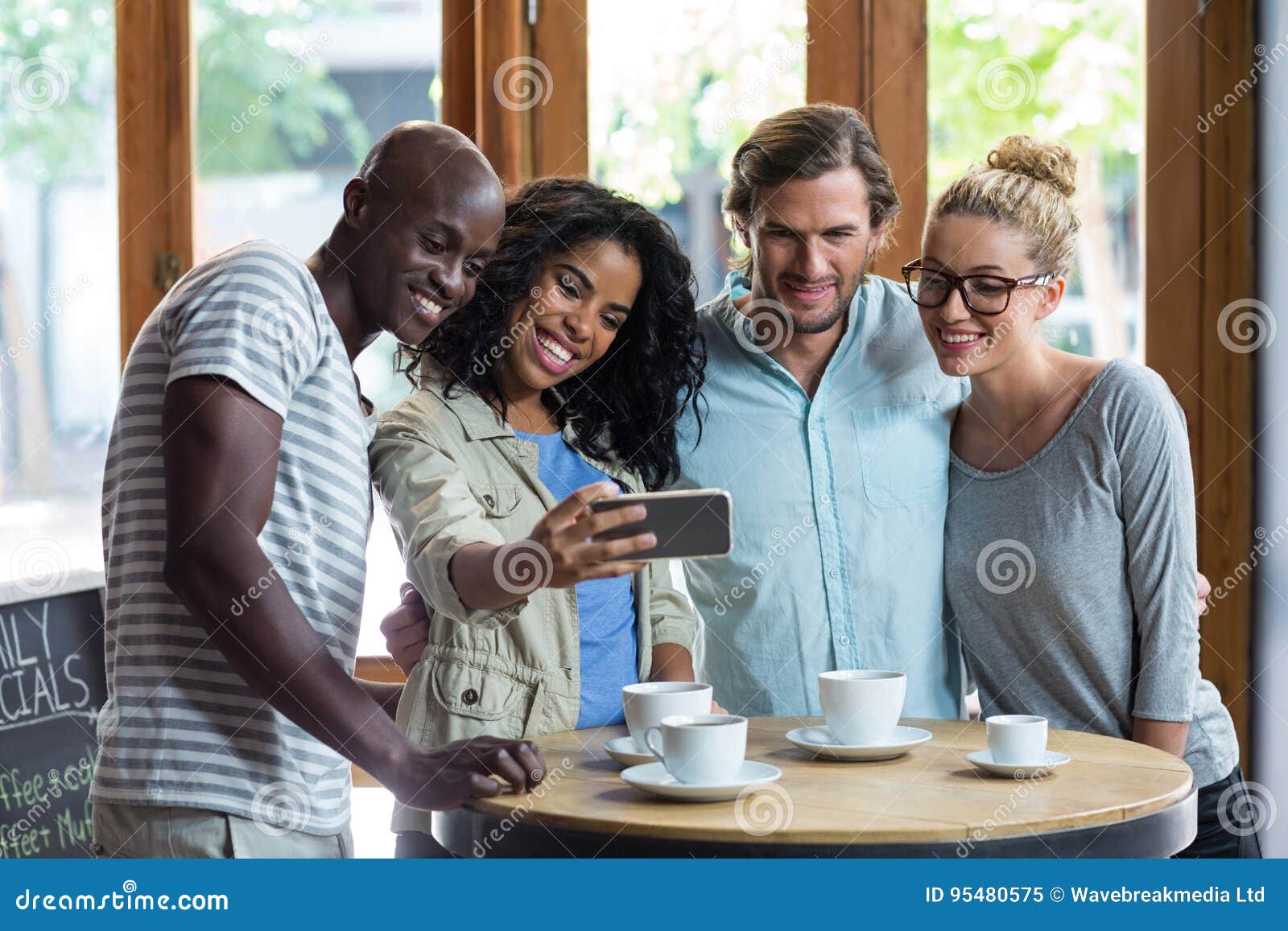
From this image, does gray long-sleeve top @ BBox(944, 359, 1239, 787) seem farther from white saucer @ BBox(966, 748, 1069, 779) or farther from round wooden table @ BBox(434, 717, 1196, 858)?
white saucer @ BBox(966, 748, 1069, 779)

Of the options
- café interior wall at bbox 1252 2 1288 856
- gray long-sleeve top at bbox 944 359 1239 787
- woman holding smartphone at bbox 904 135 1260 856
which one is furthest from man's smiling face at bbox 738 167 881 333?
café interior wall at bbox 1252 2 1288 856

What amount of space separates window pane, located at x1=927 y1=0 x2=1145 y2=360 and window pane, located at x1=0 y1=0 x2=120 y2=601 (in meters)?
2.04

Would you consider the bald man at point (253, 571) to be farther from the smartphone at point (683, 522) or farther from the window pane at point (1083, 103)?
the window pane at point (1083, 103)

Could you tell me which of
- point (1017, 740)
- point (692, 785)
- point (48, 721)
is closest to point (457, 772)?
point (692, 785)

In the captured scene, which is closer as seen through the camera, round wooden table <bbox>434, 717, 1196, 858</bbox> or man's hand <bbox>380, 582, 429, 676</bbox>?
round wooden table <bbox>434, 717, 1196, 858</bbox>

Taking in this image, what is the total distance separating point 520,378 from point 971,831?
102 cm

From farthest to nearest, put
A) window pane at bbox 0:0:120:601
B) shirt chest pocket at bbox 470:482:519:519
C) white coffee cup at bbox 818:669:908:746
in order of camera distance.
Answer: window pane at bbox 0:0:120:601 → shirt chest pocket at bbox 470:482:519:519 → white coffee cup at bbox 818:669:908:746

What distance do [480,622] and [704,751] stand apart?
1.23 ft

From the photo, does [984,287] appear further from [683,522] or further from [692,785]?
[692,785]

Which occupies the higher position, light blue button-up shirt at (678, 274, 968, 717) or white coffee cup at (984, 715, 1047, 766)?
light blue button-up shirt at (678, 274, 968, 717)

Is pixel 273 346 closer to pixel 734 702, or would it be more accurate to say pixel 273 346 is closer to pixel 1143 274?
pixel 734 702

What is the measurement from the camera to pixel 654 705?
1.51m

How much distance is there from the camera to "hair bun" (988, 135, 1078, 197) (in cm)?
208
